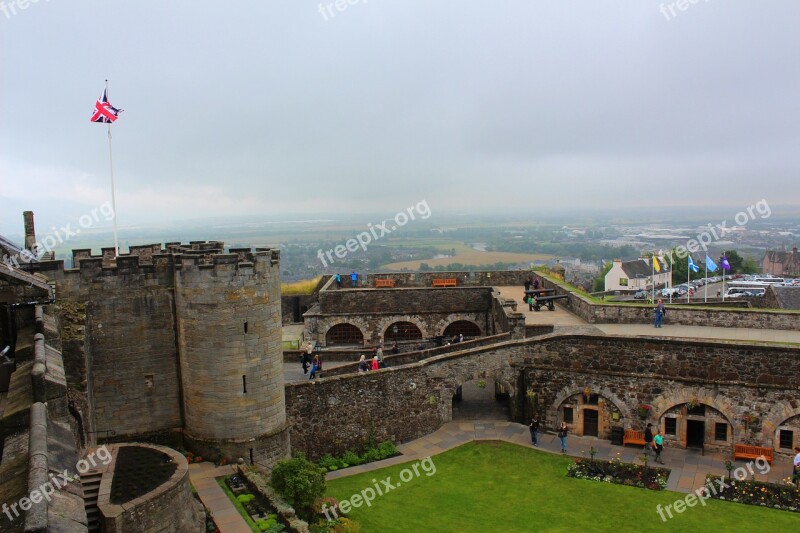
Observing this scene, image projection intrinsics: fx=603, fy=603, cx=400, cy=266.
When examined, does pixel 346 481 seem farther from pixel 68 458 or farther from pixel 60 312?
pixel 68 458

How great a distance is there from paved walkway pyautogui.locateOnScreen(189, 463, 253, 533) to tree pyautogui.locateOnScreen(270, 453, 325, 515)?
1.25 meters

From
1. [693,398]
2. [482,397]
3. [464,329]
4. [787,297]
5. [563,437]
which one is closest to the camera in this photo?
[693,398]

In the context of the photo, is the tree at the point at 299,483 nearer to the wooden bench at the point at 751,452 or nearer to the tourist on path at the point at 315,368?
the tourist on path at the point at 315,368

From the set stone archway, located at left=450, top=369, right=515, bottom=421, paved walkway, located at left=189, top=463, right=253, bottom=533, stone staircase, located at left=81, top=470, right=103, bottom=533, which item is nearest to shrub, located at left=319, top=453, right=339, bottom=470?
paved walkway, located at left=189, top=463, right=253, bottom=533

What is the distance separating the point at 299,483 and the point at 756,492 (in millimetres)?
12631

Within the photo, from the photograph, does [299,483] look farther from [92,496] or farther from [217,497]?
[92,496]

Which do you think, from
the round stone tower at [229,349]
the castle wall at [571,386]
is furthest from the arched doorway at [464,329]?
the round stone tower at [229,349]

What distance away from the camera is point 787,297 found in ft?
119

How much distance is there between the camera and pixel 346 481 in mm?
17984

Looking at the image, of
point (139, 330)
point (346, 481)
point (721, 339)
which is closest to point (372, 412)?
point (346, 481)

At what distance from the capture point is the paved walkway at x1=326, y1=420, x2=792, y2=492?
18.0m

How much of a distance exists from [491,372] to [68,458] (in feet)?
56.5

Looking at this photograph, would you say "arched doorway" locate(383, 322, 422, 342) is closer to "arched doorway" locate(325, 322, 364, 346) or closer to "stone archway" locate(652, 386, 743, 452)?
"arched doorway" locate(325, 322, 364, 346)

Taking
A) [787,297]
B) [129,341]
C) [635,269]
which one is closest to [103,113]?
[129,341]
